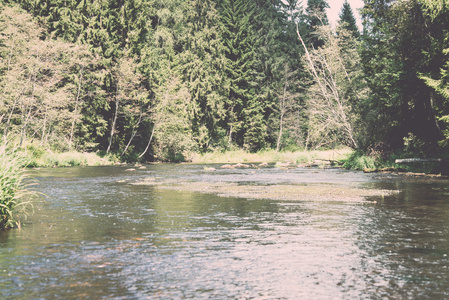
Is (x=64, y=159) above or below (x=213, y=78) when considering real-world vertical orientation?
below

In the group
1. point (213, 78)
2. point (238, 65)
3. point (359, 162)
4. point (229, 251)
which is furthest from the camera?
point (238, 65)

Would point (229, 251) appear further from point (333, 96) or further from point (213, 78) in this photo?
point (213, 78)

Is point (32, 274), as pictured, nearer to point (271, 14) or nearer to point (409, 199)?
point (409, 199)

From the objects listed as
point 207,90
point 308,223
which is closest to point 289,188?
point 308,223

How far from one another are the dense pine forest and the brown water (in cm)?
812

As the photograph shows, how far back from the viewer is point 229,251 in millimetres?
10406

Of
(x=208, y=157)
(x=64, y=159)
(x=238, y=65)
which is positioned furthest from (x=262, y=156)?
(x=64, y=159)

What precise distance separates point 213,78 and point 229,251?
56445 mm

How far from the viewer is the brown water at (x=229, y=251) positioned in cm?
766

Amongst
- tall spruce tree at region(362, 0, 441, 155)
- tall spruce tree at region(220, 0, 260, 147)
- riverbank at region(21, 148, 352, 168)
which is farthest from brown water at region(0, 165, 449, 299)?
tall spruce tree at region(220, 0, 260, 147)

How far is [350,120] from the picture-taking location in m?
41.0

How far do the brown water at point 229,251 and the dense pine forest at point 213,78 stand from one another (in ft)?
26.6

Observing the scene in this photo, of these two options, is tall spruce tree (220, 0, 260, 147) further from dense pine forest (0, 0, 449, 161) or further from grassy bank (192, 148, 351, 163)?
grassy bank (192, 148, 351, 163)

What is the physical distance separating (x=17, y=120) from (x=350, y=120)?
3008cm
